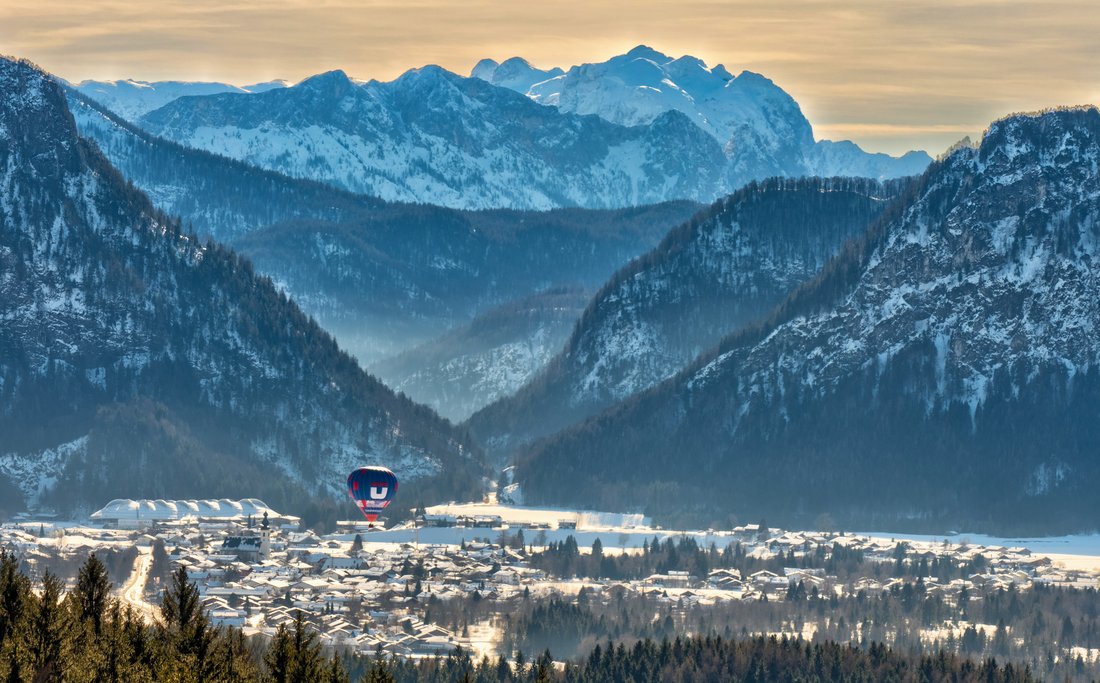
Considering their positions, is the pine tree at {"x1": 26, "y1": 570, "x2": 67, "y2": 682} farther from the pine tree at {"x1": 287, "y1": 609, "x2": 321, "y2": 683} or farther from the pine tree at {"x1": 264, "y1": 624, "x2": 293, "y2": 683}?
the pine tree at {"x1": 264, "y1": 624, "x2": 293, "y2": 683}

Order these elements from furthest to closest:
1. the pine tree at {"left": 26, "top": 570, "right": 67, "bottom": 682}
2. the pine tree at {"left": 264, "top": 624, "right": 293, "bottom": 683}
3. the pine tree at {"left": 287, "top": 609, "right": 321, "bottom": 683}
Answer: the pine tree at {"left": 26, "top": 570, "right": 67, "bottom": 682} < the pine tree at {"left": 287, "top": 609, "right": 321, "bottom": 683} < the pine tree at {"left": 264, "top": 624, "right": 293, "bottom": 683}

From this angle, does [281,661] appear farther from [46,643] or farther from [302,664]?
[46,643]

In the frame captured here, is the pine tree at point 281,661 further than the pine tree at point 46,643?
No

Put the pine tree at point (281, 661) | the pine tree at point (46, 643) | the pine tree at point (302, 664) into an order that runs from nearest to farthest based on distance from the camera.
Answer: the pine tree at point (281, 661) < the pine tree at point (302, 664) < the pine tree at point (46, 643)

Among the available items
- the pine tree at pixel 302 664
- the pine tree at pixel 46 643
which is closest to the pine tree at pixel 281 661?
the pine tree at pixel 302 664

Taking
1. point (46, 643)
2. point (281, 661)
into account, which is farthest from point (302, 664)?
point (46, 643)

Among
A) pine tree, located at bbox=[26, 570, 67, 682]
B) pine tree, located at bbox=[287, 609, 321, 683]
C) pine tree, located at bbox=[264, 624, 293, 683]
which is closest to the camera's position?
pine tree, located at bbox=[264, 624, 293, 683]

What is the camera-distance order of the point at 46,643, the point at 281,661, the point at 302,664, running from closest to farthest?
the point at 281,661 < the point at 302,664 < the point at 46,643

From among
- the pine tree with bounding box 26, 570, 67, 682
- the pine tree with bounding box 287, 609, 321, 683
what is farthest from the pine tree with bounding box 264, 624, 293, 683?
the pine tree with bounding box 26, 570, 67, 682

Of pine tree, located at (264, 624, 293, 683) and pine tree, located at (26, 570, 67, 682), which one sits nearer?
pine tree, located at (264, 624, 293, 683)

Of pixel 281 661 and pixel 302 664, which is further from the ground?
pixel 281 661

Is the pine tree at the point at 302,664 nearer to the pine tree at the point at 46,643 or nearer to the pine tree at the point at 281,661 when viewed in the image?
the pine tree at the point at 281,661
